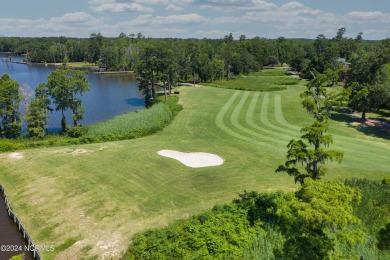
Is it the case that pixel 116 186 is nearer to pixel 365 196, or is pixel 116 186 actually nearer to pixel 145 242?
pixel 145 242

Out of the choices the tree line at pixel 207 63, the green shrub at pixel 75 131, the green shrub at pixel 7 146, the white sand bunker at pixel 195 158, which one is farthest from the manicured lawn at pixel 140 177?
the tree line at pixel 207 63

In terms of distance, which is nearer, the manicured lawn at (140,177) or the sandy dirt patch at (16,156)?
the manicured lawn at (140,177)

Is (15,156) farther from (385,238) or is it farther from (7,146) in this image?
(385,238)

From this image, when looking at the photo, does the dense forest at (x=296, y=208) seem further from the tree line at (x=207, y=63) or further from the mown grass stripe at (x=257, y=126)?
the mown grass stripe at (x=257, y=126)

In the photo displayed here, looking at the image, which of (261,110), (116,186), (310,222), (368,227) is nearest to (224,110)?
(261,110)

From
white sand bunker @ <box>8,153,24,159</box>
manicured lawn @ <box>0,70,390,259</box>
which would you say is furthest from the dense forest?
white sand bunker @ <box>8,153,24,159</box>
